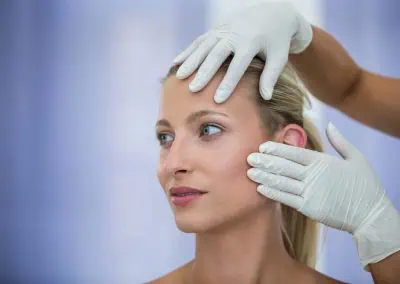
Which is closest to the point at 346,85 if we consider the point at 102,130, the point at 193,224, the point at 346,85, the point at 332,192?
the point at 346,85

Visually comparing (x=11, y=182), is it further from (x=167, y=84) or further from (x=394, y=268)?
(x=394, y=268)

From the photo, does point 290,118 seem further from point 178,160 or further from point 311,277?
point 311,277

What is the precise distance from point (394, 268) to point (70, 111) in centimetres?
120

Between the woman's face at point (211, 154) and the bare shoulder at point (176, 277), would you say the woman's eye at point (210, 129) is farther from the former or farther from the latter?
the bare shoulder at point (176, 277)

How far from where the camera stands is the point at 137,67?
6.82 ft

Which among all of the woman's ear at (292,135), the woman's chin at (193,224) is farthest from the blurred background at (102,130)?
the woman's chin at (193,224)

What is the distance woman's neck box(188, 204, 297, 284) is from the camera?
1.56 metres

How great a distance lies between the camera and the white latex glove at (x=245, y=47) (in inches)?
56.9

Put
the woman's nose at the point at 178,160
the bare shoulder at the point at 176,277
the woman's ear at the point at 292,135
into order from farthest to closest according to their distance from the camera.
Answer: the bare shoulder at the point at 176,277 < the woman's ear at the point at 292,135 < the woman's nose at the point at 178,160

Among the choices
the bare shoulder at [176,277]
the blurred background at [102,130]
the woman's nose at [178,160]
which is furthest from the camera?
the blurred background at [102,130]

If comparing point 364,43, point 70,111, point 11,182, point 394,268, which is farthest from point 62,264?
point 364,43

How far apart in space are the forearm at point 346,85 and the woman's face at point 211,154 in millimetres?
349

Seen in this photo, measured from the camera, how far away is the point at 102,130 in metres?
2.05

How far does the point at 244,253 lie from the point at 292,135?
1.12 ft
